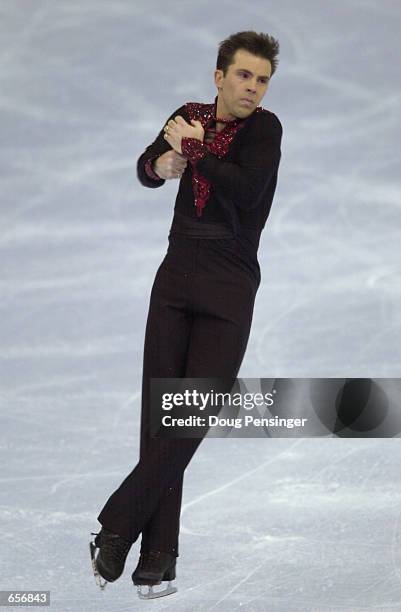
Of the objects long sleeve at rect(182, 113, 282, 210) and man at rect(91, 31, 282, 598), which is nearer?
long sleeve at rect(182, 113, 282, 210)

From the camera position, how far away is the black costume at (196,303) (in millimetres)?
3465

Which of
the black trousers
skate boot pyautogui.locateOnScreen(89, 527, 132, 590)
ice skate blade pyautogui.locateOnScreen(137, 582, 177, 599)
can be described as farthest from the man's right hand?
ice skate blade pyautogui.locateOnScreen(137, 582, 177, 599)

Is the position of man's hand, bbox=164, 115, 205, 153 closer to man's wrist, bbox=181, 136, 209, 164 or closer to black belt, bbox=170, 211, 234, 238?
man's wrist, bbox=181, 136, 209, 164

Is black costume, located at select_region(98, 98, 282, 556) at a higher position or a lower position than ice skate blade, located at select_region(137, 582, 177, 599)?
higher

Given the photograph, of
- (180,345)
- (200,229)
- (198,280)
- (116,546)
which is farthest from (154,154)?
(116,546)

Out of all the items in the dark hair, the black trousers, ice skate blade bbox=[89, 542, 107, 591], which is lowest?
ice skate blade bbox=[89, 542, 107, 591]

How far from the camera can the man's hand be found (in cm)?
343

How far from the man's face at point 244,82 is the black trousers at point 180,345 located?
429mm

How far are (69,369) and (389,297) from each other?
170 centimetres

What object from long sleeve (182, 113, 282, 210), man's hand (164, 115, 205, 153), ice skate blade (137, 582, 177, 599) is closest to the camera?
long sleeve (182, 113, 282, 210)

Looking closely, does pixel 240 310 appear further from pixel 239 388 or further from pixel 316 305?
pixel 316 305

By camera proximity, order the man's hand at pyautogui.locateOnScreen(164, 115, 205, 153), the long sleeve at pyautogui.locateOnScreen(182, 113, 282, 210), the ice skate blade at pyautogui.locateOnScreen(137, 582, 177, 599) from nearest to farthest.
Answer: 1. the long sleeve at pyautogui.locateOnScreen(182, 113, 282, 210)
2. the man's hand at pyautogui.locateOnScreen(164, 115, 205, 153)
3. the ice skate blade at pyautogui.locateOnScreen(137, 582, 177, 599)

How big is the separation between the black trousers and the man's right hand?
0.68ft

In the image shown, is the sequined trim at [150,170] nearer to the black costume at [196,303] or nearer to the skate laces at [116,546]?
the black costume at [196,303]
